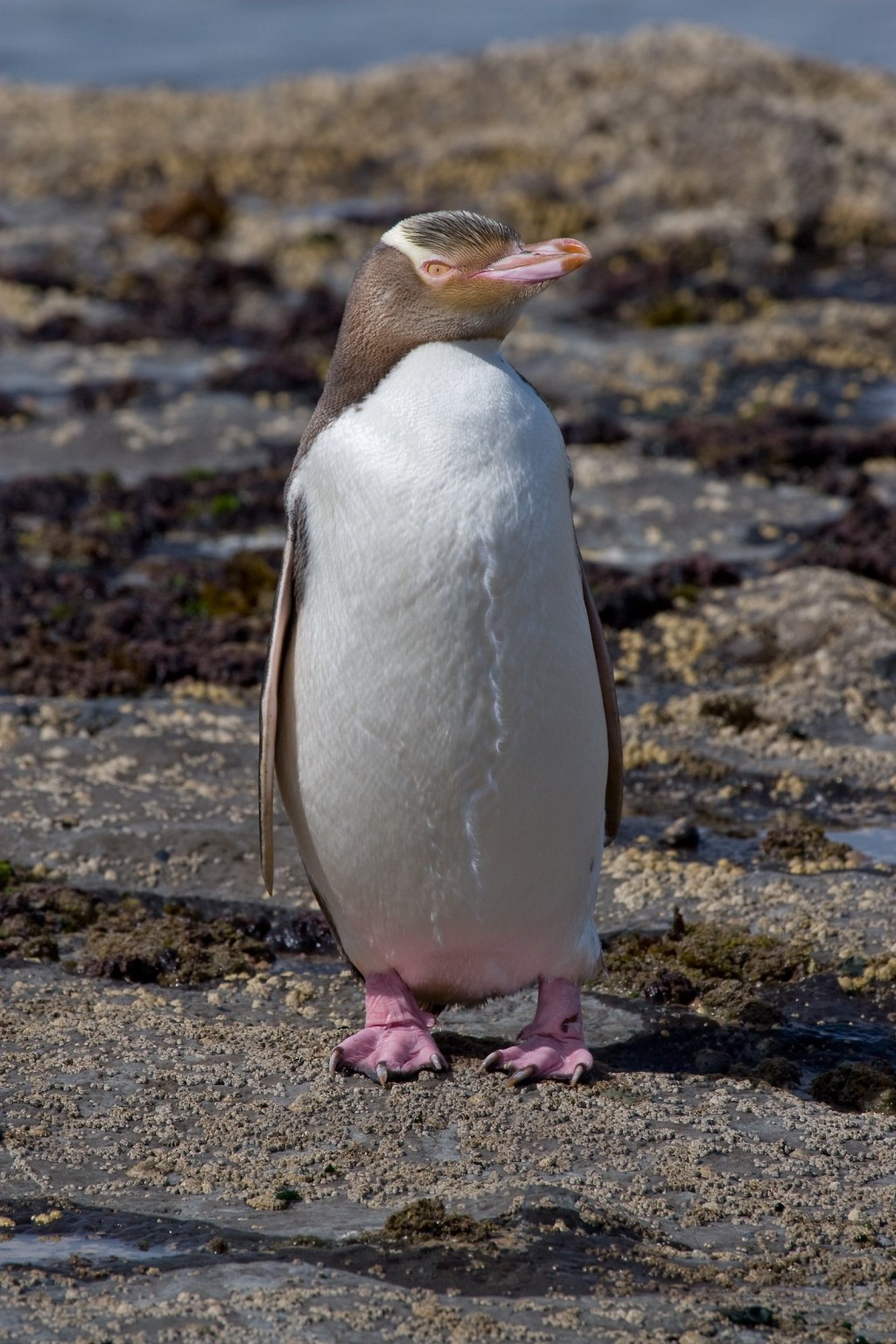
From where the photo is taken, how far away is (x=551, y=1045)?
4203mm

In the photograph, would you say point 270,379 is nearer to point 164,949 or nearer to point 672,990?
point 164,949

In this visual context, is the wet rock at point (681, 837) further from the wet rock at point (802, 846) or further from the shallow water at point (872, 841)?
the shallow water at point (872, 841)

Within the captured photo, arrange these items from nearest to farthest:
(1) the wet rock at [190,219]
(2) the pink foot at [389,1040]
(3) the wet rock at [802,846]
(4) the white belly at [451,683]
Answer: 1. (4) the white belly at [451,683]
2. (2) the pink foot at [389,1040]
3. (3) the wet rock at [802,846]
4. (1) the wet rock at [190,219]

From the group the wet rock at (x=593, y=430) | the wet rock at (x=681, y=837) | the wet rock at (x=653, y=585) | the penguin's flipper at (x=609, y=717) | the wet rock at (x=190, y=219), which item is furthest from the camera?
the wet rock at (x=190, y=219)

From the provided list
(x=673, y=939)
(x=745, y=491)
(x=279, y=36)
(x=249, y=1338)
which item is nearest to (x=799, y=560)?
(x=745, y=491)

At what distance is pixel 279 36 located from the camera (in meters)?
35.7

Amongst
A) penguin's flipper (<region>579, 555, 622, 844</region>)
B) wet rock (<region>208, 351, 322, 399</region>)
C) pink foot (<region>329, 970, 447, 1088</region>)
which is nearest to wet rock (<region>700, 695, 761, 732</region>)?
penguin's flipper (<region>579, 555, 622, 844</region>)

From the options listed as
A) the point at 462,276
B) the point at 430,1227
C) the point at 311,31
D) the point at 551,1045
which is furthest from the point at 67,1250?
the point at 311,31

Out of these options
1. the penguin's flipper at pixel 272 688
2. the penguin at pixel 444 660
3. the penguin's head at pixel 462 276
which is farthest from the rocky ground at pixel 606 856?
the penguin's head at pixel 462 276

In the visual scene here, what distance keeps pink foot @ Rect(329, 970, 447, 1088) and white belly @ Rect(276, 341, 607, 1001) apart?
82 millimetres

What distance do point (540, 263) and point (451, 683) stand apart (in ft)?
3.23

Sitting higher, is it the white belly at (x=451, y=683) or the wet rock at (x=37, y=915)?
the white belly at (x=451, y=683)

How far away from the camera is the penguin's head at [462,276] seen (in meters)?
4.04

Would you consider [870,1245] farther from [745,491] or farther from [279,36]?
[279,36]
